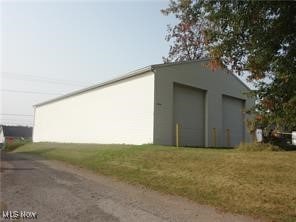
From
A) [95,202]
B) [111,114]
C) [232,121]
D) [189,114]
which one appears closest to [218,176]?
[95,202]

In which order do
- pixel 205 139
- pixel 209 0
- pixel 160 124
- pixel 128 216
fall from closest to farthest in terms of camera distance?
pixel 128 216 < pixel 209 0 < pixel 160 124 < pixel 205 139

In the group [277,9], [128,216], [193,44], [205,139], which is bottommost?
[128,216]

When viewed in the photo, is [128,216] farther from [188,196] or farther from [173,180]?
[173,180]

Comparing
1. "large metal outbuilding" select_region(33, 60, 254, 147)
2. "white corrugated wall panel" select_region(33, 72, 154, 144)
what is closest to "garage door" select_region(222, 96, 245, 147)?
"large metal outbuilding" select_region(33, 60, 254, 147)

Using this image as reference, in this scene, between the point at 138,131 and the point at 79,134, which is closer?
the point at 138,131

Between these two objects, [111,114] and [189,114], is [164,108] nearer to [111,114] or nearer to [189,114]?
[189,114]

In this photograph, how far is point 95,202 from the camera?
7707 mm

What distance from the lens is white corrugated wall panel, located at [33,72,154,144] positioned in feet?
65.3

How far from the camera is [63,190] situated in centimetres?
905

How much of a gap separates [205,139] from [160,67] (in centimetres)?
650

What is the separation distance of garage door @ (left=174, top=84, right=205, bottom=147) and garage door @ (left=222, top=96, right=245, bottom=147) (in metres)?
2.95

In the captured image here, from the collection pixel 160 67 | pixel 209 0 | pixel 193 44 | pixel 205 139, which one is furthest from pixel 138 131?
pixel 193 44

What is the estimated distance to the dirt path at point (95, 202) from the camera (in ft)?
21.8

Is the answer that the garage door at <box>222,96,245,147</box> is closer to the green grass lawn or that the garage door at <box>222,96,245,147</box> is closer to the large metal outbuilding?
the large metal outbuilding
